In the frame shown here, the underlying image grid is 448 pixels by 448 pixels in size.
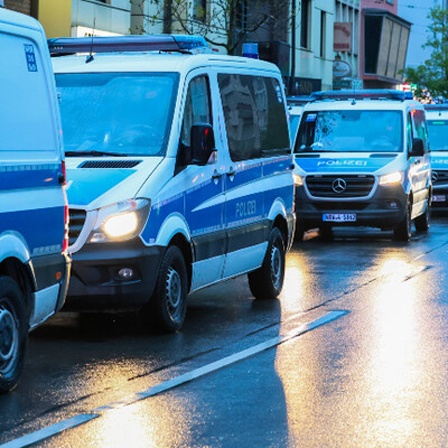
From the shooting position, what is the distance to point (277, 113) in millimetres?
14453

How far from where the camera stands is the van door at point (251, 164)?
12.6 meters

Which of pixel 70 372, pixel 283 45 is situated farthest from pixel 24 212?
pixel 283 45

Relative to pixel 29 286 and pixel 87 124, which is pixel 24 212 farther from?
pixel 87 124

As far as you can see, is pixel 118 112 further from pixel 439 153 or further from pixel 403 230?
pixel 439 153

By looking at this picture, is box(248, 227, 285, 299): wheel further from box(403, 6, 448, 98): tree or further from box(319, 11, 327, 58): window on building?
box(403, 6, 448, 98): tree

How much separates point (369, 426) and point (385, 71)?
62242 mm

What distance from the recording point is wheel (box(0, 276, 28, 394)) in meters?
8.44

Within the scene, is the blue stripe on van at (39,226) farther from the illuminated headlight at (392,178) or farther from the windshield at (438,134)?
the windshield at (438,134)

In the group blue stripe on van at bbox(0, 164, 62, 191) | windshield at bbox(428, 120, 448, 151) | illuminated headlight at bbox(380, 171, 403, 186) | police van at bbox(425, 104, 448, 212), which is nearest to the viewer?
blue stripe on van at bbox(0, 164, 62, 191)

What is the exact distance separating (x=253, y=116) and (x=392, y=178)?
9.68 meters

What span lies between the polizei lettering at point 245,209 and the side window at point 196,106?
0.93 m

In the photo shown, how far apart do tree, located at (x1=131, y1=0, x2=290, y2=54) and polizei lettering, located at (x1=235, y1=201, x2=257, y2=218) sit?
41.3ft

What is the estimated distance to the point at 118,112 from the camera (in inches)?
465

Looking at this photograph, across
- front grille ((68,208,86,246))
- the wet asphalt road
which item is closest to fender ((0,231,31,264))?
the wet asphalt road
